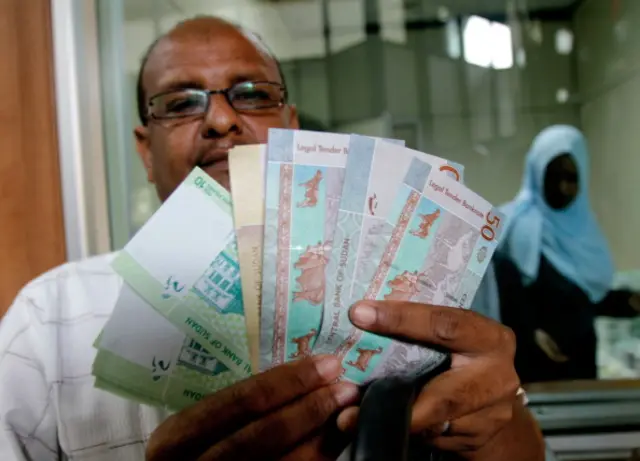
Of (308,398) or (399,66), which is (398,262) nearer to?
(308,398)

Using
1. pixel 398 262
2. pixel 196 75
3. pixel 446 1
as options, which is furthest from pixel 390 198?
pixel 446 1

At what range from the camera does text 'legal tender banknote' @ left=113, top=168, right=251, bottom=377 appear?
448 millimetres

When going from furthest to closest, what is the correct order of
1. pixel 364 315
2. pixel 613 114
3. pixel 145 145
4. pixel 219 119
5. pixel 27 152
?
pixel 613 114, pixel 27 152, pixel 145 145, pixel 219 119, pixel 364 315

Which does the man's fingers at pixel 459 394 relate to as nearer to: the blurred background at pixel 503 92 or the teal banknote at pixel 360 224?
the teal banknote at pixel 360 224

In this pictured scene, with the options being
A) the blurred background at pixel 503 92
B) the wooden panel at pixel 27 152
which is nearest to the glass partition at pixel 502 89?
the blurred background at pixel 503 92

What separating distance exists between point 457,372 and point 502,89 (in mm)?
1062

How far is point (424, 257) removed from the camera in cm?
48

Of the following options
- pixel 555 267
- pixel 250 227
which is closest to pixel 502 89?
pixel 555 267

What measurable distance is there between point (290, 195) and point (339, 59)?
93 cm

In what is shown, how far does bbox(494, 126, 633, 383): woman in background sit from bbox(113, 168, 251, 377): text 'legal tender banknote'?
0.95 metres

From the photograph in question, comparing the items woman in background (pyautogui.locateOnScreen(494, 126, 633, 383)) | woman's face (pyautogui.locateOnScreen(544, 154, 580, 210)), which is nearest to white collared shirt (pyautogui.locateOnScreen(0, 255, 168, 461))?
woman in background (pyautogui.locateOnScreen(494, 126, 633, 383))

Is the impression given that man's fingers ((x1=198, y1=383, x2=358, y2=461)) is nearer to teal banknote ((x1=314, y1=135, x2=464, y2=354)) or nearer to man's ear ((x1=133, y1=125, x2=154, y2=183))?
teal banknote ((x1=314, y1=135, x2=464, y2=354))

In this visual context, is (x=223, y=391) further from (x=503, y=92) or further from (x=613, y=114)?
(x=613, y=114)

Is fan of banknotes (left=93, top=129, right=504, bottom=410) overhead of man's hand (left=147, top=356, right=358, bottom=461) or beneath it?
overhead
